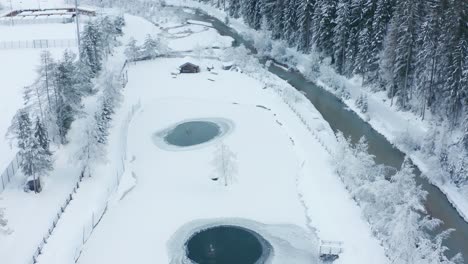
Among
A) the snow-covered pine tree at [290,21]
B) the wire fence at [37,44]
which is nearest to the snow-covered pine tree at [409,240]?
the snow-covered pine tree at [290,21]

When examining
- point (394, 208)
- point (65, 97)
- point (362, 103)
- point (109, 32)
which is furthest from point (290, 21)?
point (394, 208)

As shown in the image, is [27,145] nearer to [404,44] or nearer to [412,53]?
[404,44]

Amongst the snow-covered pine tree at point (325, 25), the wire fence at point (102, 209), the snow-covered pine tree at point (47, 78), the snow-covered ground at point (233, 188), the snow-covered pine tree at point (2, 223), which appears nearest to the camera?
the snow-covered pine tree at point (2, 223)

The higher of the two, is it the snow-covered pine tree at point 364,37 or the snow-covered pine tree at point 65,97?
the snow-covered pine tree at point 364,37

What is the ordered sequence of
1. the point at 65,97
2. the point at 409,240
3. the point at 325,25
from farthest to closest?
the point at 325,25 < the point at 65,97 < the point at 409,240

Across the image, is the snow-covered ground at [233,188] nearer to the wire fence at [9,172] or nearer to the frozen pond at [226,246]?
the frozen pond at [226,246]

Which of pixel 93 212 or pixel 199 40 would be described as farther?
pixel 199 40

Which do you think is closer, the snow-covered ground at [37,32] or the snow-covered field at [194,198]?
the snow-covered field at [194,198]
